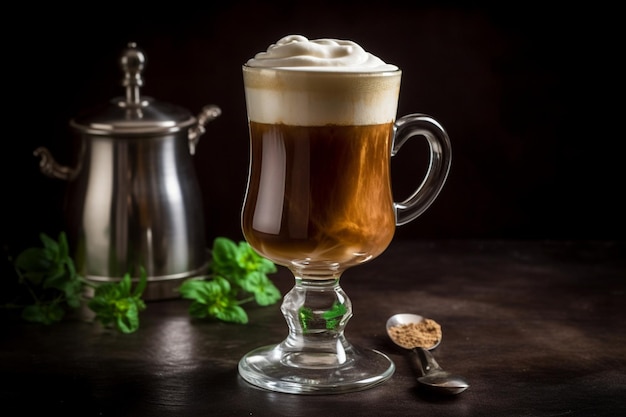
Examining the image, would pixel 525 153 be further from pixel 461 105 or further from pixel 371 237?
pixel 371 237

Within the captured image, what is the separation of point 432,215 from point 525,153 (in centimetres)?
25

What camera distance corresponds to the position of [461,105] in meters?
2.24

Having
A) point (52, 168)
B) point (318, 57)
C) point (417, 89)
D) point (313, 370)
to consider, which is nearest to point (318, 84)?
point (318, 57)

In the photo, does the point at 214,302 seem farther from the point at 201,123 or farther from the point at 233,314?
the point at 201,123

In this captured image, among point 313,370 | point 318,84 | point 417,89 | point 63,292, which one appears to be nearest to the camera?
point 318,84

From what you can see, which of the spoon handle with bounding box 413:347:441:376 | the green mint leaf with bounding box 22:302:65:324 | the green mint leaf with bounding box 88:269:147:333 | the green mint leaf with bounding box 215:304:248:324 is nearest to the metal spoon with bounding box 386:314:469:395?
the spoon handle with bounding box 413:347:441:376

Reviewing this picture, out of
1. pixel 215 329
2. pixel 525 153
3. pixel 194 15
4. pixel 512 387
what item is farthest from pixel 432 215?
pixel 512 387

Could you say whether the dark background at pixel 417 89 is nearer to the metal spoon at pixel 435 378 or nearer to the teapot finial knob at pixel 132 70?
the teapot finial knob at pixel 132 70

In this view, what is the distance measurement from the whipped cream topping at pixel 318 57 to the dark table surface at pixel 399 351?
1.40 feet

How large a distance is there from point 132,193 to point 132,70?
224mm

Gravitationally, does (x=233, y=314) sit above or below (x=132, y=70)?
below

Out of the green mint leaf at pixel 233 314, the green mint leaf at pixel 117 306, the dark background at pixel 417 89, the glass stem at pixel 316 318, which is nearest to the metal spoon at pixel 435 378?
the glass stem at pixel 316 318

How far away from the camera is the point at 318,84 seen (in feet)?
4.17

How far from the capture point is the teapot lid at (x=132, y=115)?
5.75 ft
